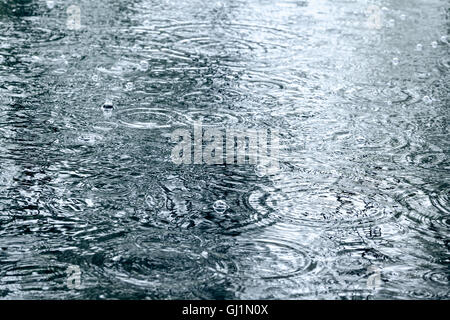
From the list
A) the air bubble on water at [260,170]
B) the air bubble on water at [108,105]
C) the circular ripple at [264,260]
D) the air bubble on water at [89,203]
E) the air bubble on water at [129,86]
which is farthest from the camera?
the air bubble on water at [129,86]

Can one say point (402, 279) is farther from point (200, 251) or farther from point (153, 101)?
point (153, 101)

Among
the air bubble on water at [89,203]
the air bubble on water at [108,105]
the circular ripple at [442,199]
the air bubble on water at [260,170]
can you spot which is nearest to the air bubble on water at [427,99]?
the circular ripple at [442,199]

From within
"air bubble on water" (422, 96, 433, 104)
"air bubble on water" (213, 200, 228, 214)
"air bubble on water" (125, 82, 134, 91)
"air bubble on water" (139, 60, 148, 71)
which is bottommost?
"air bubble on water" (213, 200, 228, 214)

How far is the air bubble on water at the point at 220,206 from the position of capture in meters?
3.69

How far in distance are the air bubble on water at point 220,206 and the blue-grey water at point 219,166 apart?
0.5 inches

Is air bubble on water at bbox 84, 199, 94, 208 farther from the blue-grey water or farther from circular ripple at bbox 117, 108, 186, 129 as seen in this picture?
circular ripple at bbox 117, 108, 186, 129

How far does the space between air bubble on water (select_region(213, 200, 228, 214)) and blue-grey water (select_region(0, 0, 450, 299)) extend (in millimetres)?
13

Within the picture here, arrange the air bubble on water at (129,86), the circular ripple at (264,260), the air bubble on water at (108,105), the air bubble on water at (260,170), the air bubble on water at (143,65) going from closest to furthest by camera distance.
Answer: the circular ripple at (264,260)
the air bubble on water at (260,170)
the air bubble on water at (108,105)
the air bubble on water at (129,86)
the air bubble on water at (143,65)

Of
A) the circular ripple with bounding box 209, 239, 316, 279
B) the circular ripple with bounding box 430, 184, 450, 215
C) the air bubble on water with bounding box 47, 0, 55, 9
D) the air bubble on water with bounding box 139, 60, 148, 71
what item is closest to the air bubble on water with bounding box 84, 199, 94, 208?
the circular ripple with bounding box 209, 239, 316, 279

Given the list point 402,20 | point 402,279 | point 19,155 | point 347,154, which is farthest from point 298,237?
point 402,20

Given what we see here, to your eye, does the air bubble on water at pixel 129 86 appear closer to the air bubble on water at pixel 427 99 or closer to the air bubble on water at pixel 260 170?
the air bubble on water at pixel 260 170

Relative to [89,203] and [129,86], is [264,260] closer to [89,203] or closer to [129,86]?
[89,203]

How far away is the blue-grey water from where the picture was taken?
10.3 feet

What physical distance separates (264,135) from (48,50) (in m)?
2.21
